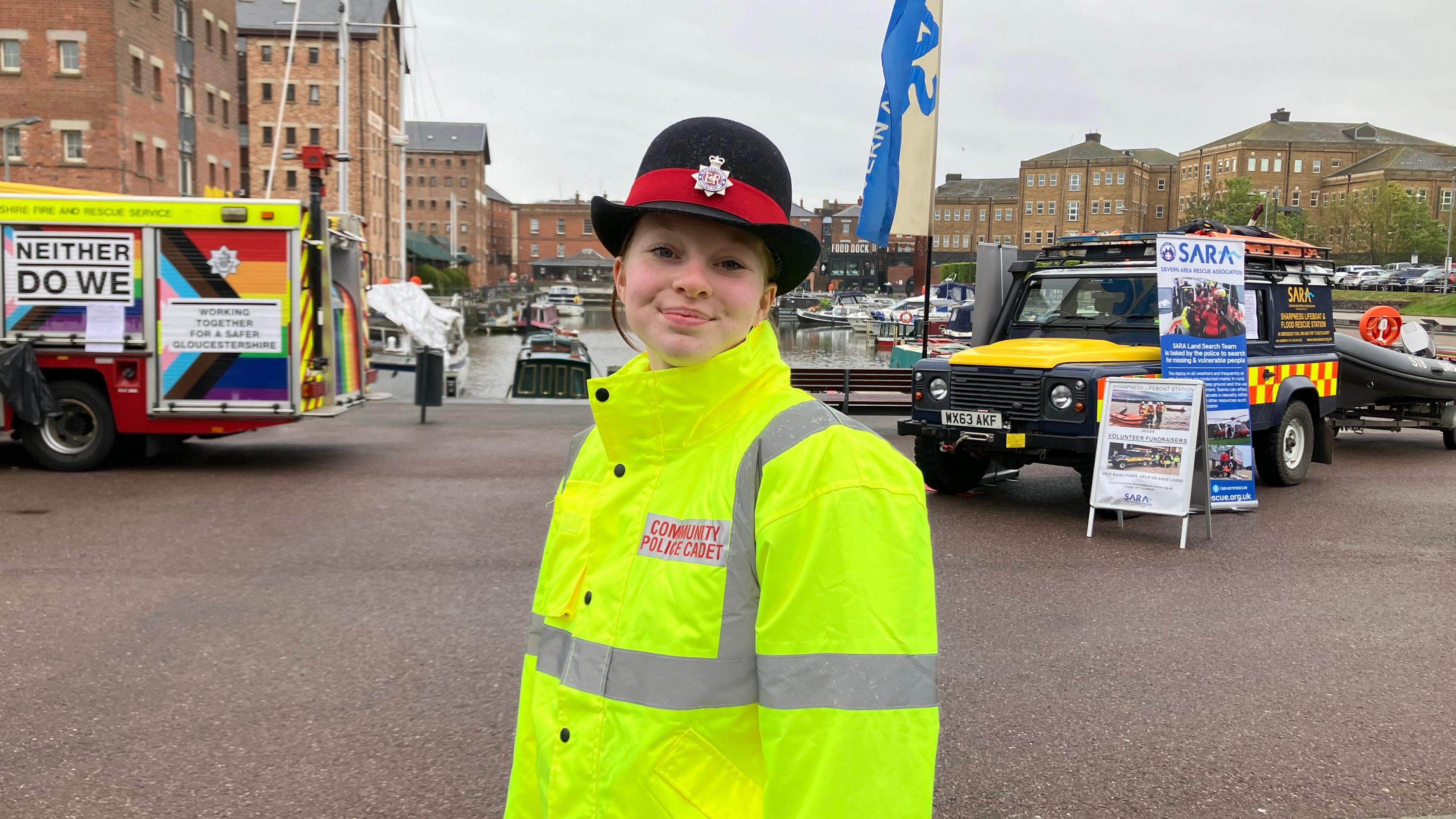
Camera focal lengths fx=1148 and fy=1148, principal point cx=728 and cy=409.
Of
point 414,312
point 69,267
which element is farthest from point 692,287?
point 414,312

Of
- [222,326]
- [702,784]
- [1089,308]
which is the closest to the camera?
[702,784]

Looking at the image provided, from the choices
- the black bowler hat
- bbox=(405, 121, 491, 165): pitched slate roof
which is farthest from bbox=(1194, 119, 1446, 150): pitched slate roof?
the black bowler hat

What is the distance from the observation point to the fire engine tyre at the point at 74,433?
1153 centimetres

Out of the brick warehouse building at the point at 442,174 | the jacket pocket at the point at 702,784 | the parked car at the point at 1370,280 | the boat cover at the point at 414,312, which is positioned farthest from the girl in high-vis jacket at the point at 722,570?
the brick warehouse building at the point at 442,174

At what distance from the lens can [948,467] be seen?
10.7 m

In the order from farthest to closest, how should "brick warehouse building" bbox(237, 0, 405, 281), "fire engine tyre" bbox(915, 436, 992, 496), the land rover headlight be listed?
1. "brick warehouse building" bbox(237, 0, 405, 281)
2. "fire engine tyre" bbox(915, 436, 992, 496)
3. the land rover headlight

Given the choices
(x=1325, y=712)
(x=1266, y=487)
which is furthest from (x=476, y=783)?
(x=1266, y=487)

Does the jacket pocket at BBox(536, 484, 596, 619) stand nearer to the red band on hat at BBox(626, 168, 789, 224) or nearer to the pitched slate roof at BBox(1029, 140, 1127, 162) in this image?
the red band on hat at BBox(626, 168, 789, 224)

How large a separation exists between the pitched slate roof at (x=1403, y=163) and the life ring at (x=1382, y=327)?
100 metres

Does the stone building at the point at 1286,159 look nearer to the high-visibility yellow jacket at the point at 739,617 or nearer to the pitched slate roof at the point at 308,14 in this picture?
the pitched slate roof at the point at 308,14

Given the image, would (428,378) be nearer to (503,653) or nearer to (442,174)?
(503,653)

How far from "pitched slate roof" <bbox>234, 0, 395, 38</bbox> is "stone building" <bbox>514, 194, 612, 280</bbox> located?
255ft

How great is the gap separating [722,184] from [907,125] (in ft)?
40.7

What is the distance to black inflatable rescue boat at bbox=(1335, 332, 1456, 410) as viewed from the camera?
45.5 feet
